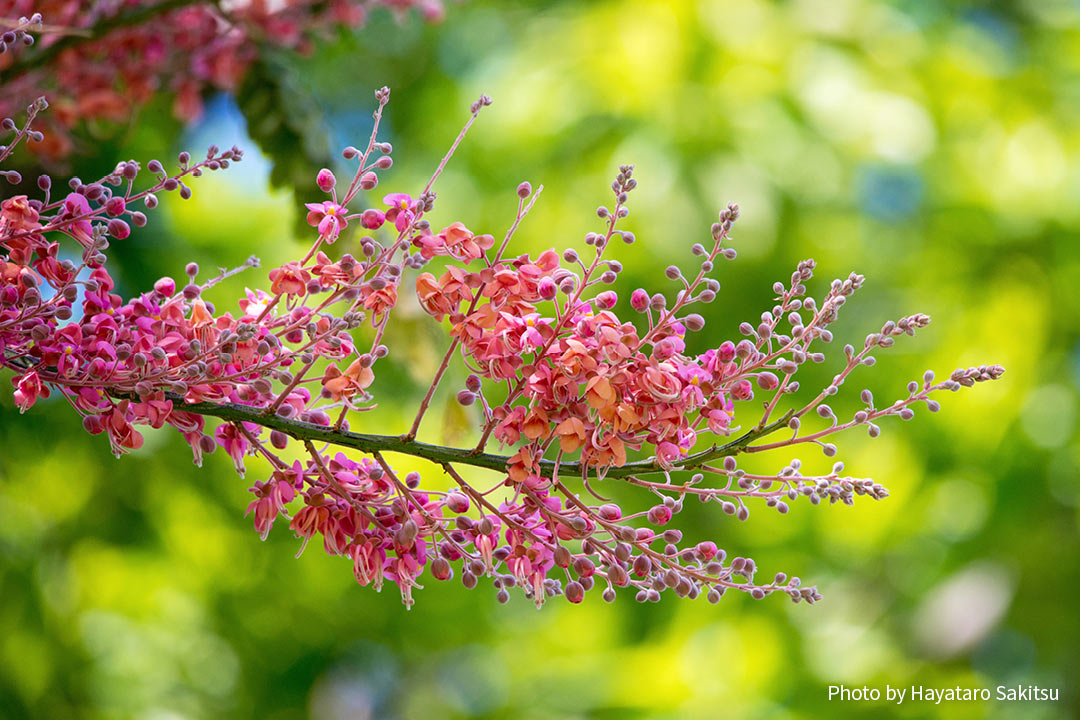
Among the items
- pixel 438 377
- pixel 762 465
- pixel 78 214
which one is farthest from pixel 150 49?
pixel 762 465

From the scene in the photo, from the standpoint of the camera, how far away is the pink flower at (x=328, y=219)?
1.37 ft

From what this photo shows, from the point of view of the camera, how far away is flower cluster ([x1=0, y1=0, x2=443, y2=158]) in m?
0.68

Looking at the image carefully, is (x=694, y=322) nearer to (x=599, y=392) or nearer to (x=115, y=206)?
(x=599, y=392)

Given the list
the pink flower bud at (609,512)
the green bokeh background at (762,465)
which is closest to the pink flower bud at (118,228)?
the pink flower bud at (609,512)

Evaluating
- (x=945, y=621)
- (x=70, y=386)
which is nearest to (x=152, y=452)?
(x=70, y=386)

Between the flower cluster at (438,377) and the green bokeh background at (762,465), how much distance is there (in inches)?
60.6

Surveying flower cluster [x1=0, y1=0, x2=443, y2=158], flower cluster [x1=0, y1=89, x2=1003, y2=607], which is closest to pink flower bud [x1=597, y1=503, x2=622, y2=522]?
flower cluster [x1=0, y1=89, x2=1003, y2=607]

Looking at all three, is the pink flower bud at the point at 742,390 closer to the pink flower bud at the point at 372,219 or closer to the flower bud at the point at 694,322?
the flower bud at the point at 694,322

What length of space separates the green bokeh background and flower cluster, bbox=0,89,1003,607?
1540mm

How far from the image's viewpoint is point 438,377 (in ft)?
1.32

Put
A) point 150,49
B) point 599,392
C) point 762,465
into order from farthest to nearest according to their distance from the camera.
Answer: point 762,465
point 150,49
point 599,392

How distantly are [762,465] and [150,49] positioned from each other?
165 centimetres

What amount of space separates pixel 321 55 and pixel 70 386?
262 cm

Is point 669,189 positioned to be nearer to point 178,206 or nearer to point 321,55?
point 178,206
